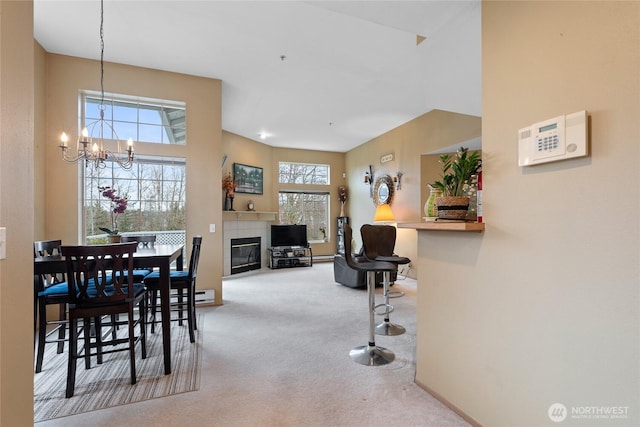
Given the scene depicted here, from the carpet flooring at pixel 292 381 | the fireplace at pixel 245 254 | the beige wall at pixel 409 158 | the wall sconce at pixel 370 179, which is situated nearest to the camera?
the carpet flooring at pixel 292 381

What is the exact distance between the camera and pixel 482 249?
165 cm

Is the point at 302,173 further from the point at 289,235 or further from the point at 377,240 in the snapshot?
the point at 377,240

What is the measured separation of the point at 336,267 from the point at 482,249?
3943 millimetres

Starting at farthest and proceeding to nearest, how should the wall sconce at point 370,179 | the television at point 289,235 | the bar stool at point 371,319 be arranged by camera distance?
the television at point 289,235, the wall sconce at point 370,179, the bar stool at point 371,319

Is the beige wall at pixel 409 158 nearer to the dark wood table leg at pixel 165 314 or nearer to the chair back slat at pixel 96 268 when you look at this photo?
the dark wood table leg at pixel 165 314

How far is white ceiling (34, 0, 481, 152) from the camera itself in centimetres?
214

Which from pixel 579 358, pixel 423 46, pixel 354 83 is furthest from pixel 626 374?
pixel 354 83

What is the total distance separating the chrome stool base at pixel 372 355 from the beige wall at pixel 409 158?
201 cm

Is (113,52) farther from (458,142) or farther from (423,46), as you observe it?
(458,142)

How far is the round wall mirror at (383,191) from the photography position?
6527 millimetres

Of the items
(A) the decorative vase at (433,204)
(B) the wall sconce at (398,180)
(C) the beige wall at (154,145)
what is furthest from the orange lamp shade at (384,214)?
(A) the decorative vase at (433,204)

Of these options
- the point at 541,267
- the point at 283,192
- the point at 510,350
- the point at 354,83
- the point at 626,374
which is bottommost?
the point at 510,350

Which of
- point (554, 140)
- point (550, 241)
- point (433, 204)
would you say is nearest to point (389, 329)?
point (433, 204)

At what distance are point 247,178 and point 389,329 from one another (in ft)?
16.6
